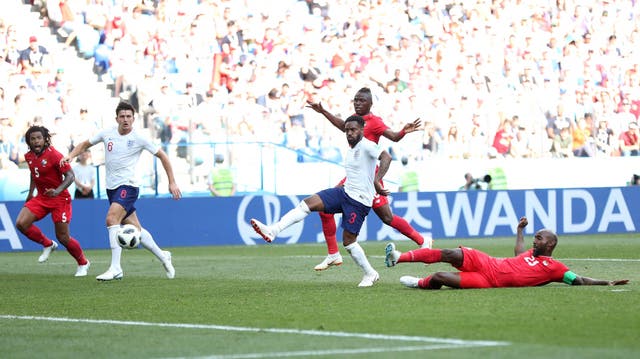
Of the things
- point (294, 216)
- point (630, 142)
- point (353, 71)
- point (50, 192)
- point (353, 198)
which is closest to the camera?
point (353, 198)

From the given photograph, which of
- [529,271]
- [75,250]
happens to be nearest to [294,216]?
[529,271]

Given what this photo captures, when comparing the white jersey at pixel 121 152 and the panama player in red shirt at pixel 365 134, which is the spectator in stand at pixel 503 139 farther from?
the white jersey at pixel 121 152

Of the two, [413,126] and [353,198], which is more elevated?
[413,126]

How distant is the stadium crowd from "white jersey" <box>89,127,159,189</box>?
9.80 m

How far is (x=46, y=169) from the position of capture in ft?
52.4

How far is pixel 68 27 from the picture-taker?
28.7 meters

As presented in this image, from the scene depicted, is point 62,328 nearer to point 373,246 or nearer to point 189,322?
point 189,322

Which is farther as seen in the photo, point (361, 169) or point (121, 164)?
point (121, 164)

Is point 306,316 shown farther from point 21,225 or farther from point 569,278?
point 21,225

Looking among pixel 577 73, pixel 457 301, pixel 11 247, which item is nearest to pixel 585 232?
pixel 577 73

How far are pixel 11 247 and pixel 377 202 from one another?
36.0 feet

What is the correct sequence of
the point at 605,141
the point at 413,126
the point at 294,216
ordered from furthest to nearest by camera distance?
the point at 605,141 → the point at 413,126 → the point at 294,216

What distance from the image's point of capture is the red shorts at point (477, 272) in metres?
11.8

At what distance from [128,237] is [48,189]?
2328 mm
